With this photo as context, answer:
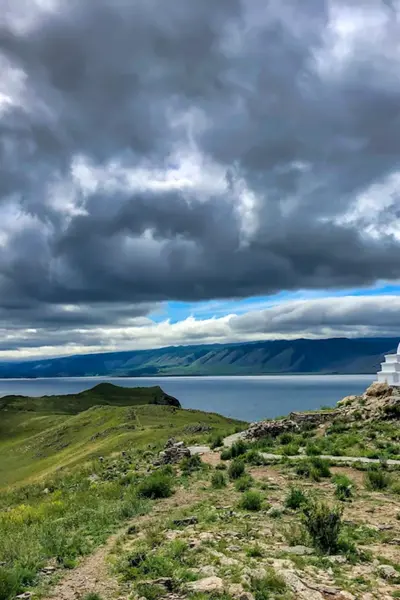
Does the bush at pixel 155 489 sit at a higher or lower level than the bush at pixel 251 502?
lower

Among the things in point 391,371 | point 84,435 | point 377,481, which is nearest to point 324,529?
point 377,481

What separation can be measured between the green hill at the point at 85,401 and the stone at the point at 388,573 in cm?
13965

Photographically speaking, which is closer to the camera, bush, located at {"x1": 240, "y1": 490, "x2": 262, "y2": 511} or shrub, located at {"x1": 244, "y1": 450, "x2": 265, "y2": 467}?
bush, located at {"x1": 240, "y1": 490, "x2": 262, "y2": 511}

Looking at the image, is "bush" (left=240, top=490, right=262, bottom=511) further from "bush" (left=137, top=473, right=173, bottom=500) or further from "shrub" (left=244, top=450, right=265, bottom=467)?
"shrub" (left=244, top=450, right=265, bottom=467)

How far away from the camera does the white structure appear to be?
46.5 meters

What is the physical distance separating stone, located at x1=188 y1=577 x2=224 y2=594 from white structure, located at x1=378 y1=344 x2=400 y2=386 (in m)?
39.8

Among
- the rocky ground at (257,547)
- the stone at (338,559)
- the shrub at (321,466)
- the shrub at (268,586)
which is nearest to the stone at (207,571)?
the rocky ground at (257,547)

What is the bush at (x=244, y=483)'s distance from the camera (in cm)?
2000

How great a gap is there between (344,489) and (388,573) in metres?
7.69

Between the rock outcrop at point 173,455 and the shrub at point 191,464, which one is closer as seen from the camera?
the shrub at point 191,464

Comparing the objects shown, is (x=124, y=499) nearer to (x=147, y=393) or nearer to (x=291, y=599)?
(x=291, y=599)

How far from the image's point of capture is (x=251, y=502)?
16.9m

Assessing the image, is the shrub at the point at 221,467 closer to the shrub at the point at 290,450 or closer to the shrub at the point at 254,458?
the shrub at the point at 254,458

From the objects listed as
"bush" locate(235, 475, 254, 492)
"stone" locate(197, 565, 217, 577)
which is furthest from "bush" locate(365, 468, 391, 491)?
"stone" locate(197, 565, 217, 577)
